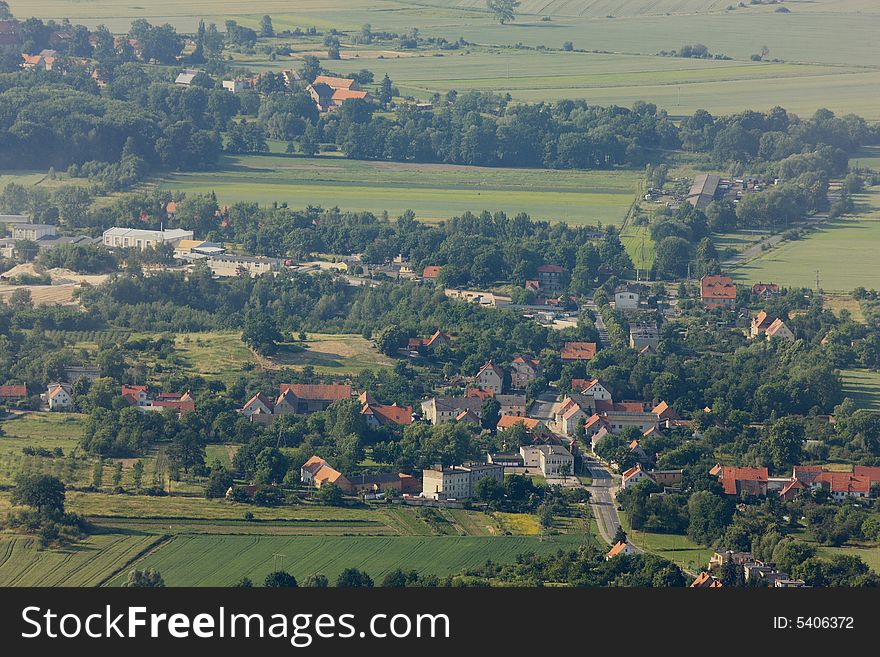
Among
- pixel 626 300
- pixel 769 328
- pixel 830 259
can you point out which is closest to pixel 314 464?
pixel 769 328

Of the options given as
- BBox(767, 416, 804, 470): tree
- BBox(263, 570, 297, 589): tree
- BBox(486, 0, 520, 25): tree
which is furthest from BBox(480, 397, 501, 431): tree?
BBox(486, 0, 520, 25): tree

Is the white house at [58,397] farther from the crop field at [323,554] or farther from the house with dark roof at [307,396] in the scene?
the crop field at [323,554]

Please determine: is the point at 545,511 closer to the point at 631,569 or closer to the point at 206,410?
the point at 631,569

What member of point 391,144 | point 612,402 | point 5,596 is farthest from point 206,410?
point 391,144

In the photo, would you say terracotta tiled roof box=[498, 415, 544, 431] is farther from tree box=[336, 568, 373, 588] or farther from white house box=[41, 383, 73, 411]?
tree box=[336, 568, 373, 588]

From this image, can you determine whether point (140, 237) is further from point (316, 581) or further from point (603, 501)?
point (316, 581)

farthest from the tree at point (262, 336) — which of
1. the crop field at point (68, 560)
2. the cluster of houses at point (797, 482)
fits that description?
the crop field at point (68, 560)
